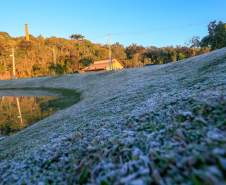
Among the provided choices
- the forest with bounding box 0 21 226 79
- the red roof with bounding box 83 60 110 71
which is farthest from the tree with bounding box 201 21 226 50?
the red roof with bounding box 83 60 110 71

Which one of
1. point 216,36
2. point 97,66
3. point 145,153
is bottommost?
point 145,153

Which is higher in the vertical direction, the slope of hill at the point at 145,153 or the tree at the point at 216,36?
the tree at the point at 216,36

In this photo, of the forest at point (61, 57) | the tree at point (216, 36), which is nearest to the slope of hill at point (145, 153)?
the tree at point (216, 36)

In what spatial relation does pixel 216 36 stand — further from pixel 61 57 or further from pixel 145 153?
pixel 145 153

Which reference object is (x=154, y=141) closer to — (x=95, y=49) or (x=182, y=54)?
(x=182, y=54)

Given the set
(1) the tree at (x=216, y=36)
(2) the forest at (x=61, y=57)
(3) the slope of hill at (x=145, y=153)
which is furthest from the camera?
(2) the forest at (x=61, y=57)

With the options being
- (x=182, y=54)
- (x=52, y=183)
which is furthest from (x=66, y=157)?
(x=182, y=54)

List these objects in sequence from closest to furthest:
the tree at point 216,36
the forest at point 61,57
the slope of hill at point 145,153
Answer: the slope of hill at point 145,153
the tree at point 216,36
the forest at point 61,57

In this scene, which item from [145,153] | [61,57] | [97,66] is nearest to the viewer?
[145,153]

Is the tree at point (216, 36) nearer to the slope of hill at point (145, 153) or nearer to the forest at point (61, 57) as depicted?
the forest at point (61, 57)

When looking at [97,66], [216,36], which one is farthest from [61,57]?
[216,36]

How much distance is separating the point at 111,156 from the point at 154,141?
1.03 meters

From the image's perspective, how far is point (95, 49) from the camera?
14638 cm

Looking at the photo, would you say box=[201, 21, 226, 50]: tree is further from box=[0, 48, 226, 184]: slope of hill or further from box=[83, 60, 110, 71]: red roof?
box=[0, 48, 226, 184]: slope of hill
